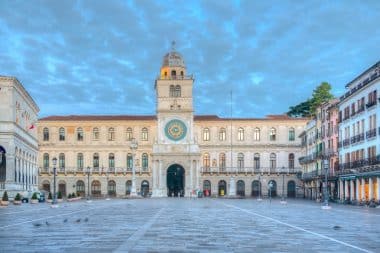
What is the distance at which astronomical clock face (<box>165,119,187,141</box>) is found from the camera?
120125mm

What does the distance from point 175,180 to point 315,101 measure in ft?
117

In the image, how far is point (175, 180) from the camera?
125m

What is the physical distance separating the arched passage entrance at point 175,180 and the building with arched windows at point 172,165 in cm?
19

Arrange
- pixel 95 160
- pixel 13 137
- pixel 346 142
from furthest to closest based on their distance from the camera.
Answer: pixel 95 160, pixel 13 137, pixel 346 142

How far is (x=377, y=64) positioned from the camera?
65625 mm

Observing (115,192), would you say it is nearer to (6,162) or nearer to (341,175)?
(6,162)

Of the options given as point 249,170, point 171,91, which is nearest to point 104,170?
point 171,91

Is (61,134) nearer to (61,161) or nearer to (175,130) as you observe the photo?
(61,161)

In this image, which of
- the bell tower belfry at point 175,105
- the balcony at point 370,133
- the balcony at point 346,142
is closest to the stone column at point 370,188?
the balcony at point 370,133

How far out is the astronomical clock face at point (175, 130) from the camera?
12012 centimetres

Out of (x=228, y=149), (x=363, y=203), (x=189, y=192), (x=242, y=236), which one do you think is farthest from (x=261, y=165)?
(x=242, y=236)

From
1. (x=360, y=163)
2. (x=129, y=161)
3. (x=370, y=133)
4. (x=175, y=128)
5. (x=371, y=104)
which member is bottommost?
(x=360, y=163)

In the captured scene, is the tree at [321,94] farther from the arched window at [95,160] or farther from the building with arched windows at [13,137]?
the building with arched windows at [13,137]

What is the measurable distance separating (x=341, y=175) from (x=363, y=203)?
Answer: 10764mm
